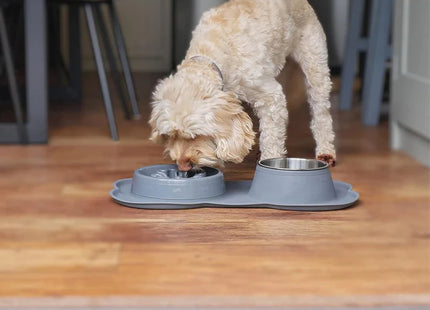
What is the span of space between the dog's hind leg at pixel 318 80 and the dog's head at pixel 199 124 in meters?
0.59

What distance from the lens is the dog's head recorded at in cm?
199

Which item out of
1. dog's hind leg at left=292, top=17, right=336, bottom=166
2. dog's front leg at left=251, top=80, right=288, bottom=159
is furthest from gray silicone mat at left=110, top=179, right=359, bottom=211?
dog's hind leg at left=292, top=17, right=336, bottom=166

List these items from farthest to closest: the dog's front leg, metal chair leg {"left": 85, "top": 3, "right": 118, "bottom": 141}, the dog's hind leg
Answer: metal chair leg {"left": 85, "top": 3, "right": 118, "bottom": 141}, the dog's hind leg, the dog's front leg

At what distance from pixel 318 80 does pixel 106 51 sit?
1.82 m

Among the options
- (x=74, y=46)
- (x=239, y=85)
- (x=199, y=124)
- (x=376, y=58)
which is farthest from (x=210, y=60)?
(x=74, y=46)

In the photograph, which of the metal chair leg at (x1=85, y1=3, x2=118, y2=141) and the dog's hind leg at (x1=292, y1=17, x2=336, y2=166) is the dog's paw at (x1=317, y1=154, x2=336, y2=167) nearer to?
the dog's hind leg at (x1=292, y1=17, x2=336, y2=166)

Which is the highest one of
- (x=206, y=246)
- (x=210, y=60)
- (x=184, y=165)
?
(x=210, y=60)

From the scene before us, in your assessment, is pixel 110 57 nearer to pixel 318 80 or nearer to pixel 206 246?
pixel 318 80

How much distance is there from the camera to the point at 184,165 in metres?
2.07

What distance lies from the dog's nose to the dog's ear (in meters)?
0.09

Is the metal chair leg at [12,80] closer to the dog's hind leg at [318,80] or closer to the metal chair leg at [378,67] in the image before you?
the dog's hind leg at [318,80]

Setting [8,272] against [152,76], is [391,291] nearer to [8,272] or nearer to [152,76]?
[8,272]

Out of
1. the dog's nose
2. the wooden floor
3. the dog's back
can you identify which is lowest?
the wooden floor

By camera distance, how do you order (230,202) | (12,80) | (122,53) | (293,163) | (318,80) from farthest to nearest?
(122,53) < (12,80) < (318,80) < (293,163) < (230,202)
